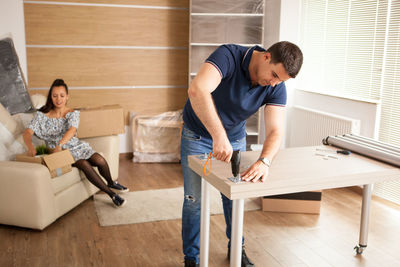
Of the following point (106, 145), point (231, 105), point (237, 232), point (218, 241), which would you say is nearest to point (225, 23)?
point (106, 145)

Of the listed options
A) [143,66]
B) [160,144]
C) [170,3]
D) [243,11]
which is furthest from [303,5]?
[160,144]

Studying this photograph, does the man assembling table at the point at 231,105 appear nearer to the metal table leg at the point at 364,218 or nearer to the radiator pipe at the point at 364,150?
the radiator pipe at the point at 364,150

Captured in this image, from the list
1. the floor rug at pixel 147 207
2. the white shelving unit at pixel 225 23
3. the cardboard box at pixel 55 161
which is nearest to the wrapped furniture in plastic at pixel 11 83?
the cardboard box at pixel 55 161

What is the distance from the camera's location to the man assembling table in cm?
169

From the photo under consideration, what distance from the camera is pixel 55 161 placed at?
2.88 meters

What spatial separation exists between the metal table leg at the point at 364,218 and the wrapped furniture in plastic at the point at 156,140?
2.48 metres

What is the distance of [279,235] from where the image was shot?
283 cm

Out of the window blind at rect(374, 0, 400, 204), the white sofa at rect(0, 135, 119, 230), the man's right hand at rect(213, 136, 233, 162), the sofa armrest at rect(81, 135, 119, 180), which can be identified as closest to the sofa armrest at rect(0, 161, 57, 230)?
the white sofa at rect(0, 135, 119, 230)

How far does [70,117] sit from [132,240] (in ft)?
3.81

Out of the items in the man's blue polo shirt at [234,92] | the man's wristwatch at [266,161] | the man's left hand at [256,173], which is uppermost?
the man's blue polo shirt at [234,92]

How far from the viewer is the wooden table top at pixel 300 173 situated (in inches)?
67.1

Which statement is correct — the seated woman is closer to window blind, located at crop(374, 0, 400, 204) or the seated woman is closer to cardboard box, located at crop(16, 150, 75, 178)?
cardboard box, located at crop(16, 150, 75, 178)

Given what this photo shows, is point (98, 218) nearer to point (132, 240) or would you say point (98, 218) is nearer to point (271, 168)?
point (132, 240)

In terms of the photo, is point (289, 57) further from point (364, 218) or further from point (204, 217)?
point (364, 218)
